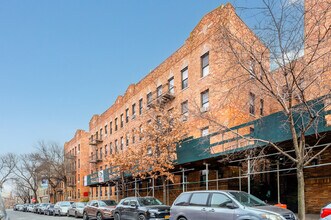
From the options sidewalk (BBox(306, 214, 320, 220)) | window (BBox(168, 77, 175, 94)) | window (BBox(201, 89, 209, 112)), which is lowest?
sidewalk (BBox(306, 214, 320, 220))

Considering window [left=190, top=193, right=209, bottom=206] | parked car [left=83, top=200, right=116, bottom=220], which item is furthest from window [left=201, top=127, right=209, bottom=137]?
window [left=190, top=193, right=209, bottom=206]

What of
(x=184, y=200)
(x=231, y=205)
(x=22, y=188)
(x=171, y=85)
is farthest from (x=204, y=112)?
(x=22, y=188)

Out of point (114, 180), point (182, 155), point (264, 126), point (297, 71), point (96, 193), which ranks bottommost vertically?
point (96, 193)

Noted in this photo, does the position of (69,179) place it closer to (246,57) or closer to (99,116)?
(99,116)

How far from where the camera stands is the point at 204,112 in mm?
16328

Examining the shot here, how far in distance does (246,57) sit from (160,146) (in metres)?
9.89

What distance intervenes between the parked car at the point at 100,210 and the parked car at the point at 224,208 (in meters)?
8.91

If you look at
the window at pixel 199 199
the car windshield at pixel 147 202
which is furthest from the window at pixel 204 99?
the window at pixel 199 199

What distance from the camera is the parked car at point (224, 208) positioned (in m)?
9.73

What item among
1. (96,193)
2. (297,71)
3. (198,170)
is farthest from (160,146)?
(96,193)

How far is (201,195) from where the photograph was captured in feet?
39.2

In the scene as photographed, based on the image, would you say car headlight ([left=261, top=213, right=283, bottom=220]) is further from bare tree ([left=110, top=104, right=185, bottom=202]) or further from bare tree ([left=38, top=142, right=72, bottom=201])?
bare tree ([left=38, top=142, right=72, bottom=201])

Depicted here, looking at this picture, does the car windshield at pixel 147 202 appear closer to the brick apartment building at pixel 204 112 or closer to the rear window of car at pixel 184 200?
the brick apartment building at pixel 204 112

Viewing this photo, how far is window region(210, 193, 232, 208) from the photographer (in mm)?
10875
